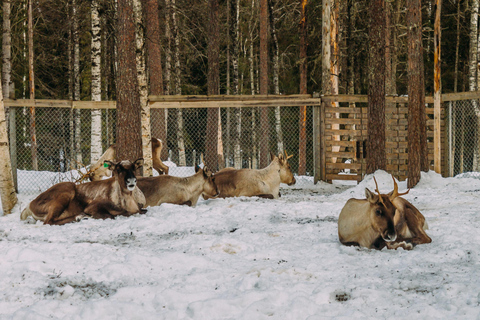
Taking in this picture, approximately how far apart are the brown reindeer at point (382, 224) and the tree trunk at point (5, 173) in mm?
5340

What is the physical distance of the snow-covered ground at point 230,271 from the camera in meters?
4.16

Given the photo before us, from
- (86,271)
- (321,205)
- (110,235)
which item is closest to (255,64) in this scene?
(321,205)

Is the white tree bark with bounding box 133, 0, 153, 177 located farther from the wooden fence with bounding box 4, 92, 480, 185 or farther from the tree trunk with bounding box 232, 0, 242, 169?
the tree trunk with bounding box 232, 0, 242, 169

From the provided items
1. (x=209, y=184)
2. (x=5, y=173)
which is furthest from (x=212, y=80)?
(x=5, y=173)

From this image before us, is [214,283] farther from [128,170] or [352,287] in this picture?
[128,170]

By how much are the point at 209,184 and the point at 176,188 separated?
0.68m

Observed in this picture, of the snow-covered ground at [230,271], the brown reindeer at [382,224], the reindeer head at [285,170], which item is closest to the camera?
the snow-covered ground at [230,271]

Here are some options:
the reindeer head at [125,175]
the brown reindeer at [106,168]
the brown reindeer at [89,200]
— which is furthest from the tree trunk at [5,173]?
the brown reindeer at [106,168]

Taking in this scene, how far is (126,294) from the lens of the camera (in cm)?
455

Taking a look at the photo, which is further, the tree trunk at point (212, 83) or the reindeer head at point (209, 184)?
the tree trunk at point (212, 83)

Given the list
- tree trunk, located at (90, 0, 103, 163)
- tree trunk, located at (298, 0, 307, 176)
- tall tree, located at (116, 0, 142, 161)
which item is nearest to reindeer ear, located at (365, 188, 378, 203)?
tall tree, located at (116, 0, 142, 161)

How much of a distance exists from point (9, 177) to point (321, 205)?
16.6 feet

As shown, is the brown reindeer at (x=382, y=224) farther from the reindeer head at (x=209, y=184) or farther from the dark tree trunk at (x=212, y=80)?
the dark tree trunk at (x=212, y=80)

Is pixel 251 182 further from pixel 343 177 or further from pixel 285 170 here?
Result: pixel 343 177
